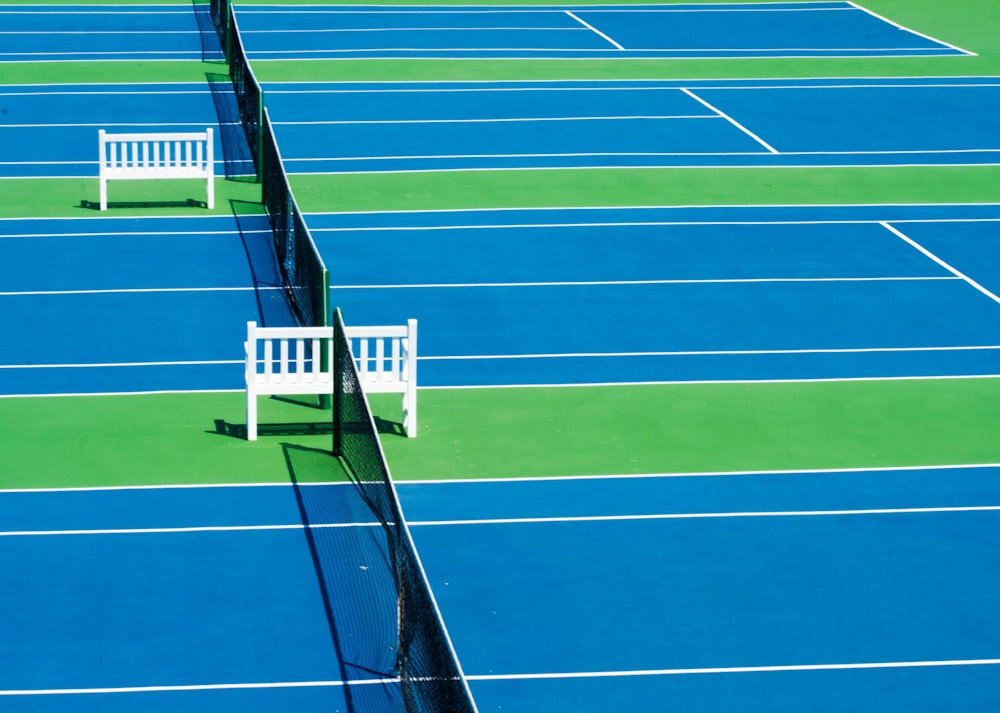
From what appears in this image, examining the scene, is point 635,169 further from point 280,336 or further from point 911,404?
point 280,336

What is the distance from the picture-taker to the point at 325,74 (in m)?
32.2

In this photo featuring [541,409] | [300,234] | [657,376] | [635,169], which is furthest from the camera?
[635,169]

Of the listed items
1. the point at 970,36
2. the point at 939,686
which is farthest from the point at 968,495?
the point at 970,36

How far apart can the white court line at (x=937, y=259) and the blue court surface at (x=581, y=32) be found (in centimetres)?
1293

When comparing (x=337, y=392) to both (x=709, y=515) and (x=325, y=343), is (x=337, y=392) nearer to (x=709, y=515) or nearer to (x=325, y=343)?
(x=325, y=343)

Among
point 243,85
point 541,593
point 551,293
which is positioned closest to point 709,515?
point 541,593

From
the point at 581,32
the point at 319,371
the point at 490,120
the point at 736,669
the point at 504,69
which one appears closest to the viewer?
the point at 736,669

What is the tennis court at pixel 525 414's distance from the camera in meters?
11.0

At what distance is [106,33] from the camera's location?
3628 centimetres

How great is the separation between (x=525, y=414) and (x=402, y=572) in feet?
16.4

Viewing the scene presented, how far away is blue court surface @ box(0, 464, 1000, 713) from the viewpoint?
10.6m

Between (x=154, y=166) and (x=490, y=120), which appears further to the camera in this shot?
(x=490, y=120)

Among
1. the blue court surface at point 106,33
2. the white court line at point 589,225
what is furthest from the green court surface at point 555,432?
the blue court surface at point 106,33

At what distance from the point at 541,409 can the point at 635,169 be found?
1011 cm
